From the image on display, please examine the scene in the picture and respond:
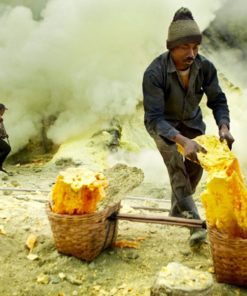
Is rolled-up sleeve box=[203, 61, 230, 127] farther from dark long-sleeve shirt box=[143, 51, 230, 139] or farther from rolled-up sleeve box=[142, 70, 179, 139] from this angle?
rolled-up sleeve box=[142, 70, 179, 139]

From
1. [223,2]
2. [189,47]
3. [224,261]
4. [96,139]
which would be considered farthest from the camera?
[223,2]

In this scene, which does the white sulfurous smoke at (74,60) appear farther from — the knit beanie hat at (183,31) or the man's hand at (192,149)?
the man's hand at (192,149)

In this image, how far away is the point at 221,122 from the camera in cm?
404

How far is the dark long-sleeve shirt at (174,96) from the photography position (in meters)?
3.91

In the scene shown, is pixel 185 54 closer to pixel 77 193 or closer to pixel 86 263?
pixel 77 193

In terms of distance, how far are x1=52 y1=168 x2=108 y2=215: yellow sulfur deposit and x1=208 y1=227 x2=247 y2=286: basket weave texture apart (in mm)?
943

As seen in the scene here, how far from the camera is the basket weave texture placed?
10.3 ft

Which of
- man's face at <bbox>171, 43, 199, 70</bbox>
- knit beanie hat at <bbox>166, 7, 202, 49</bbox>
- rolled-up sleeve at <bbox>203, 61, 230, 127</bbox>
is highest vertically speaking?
knit beanie hat at <bbox>166, 7, 202, 49</bbox>

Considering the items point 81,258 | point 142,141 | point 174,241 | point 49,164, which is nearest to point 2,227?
point 81,258

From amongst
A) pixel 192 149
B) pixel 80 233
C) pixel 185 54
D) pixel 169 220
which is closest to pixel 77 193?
pixel 80 233

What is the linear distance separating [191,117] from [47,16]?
8.81 m

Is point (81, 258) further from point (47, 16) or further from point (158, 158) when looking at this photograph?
point (47, 16)

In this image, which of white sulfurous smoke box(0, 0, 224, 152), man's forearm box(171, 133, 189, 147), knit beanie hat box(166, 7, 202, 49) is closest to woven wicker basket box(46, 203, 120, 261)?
man's forearm box(171, 133, 189, 147)

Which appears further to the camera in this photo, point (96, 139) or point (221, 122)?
point (96, 139)
